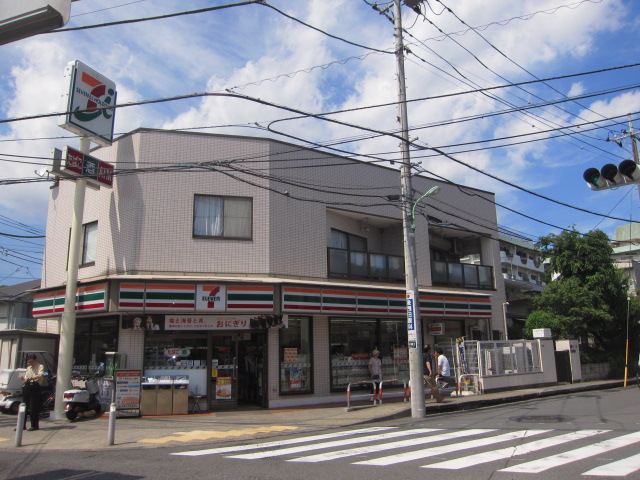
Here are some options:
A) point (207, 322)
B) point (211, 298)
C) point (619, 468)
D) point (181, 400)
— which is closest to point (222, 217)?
point (211, 298)

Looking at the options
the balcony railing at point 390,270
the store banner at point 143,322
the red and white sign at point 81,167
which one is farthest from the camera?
the balcony railing at point 390,270

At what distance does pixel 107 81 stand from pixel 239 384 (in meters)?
10.4

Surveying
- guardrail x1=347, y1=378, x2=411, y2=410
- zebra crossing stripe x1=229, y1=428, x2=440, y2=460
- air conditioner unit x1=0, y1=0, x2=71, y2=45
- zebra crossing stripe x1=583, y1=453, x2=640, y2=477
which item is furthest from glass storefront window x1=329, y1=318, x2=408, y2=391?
air conditioner unit x1=0, y1=0, x2=71, y2=45

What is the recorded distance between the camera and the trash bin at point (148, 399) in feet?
47.8

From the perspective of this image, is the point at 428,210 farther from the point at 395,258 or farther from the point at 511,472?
the point at 511,472

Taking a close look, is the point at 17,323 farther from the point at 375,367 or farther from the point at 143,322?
the point at 375,367

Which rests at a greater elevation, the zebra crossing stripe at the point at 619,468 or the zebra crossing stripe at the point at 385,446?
the zebra crossing stripe at the point at 619,468

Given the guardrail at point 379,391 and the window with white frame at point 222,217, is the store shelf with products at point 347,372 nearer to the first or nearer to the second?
the guardrail at point 379,391

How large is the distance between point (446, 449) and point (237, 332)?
8.87m

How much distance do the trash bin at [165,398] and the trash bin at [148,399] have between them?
83 millimetres

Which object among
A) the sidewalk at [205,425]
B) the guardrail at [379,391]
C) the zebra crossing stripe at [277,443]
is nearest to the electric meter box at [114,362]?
the sidewalk at [205,425]

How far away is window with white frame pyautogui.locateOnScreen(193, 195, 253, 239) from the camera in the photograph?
16.7m

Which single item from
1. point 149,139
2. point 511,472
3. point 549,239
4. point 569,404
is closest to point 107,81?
point 149,139

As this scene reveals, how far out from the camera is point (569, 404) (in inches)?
614
